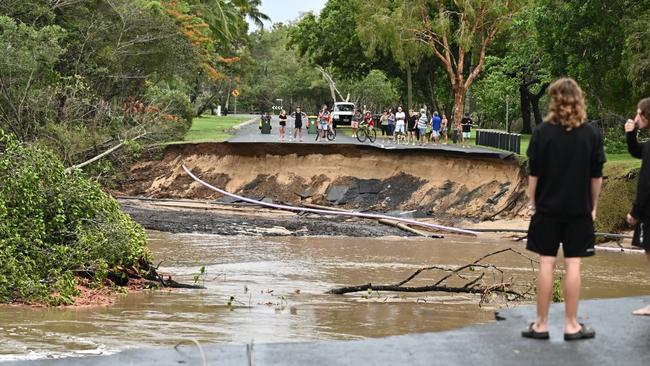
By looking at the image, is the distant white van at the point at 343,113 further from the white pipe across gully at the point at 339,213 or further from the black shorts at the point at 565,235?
the black shorts at the point at 565,235

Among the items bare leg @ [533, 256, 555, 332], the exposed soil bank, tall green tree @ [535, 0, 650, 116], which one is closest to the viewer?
bare leg @ [533, 256, 555, 332]

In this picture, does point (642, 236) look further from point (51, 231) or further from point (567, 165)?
point (51, 231)

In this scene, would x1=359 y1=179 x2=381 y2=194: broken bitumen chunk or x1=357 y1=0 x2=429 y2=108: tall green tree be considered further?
x1=357 y1=0 x2=429 y2=108: tall green tree

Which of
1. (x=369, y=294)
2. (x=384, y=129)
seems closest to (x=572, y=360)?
(x=369, y=294)

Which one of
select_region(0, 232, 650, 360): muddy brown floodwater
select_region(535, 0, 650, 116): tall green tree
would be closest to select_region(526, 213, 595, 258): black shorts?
select_region(0, 232, 650, 360): muddy brown floodwater

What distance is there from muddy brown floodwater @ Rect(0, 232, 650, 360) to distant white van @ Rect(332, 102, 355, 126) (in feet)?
131

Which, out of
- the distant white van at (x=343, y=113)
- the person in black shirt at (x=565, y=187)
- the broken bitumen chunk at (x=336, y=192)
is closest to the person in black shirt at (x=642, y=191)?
the person in black shirt at (x=565, y=187)

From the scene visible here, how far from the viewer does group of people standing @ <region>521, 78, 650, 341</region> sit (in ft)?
24.1

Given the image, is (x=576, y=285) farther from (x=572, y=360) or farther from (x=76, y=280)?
(x=76, y=280)

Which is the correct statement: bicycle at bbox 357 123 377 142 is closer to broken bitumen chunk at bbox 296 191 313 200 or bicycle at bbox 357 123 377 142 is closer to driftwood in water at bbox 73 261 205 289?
broken bitumen chunk at bbox 296 191 313 200

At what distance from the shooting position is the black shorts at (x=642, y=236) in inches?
331

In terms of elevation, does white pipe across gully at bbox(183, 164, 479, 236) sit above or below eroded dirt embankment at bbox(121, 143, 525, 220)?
below

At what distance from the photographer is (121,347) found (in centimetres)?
998

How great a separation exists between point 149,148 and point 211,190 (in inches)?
124
